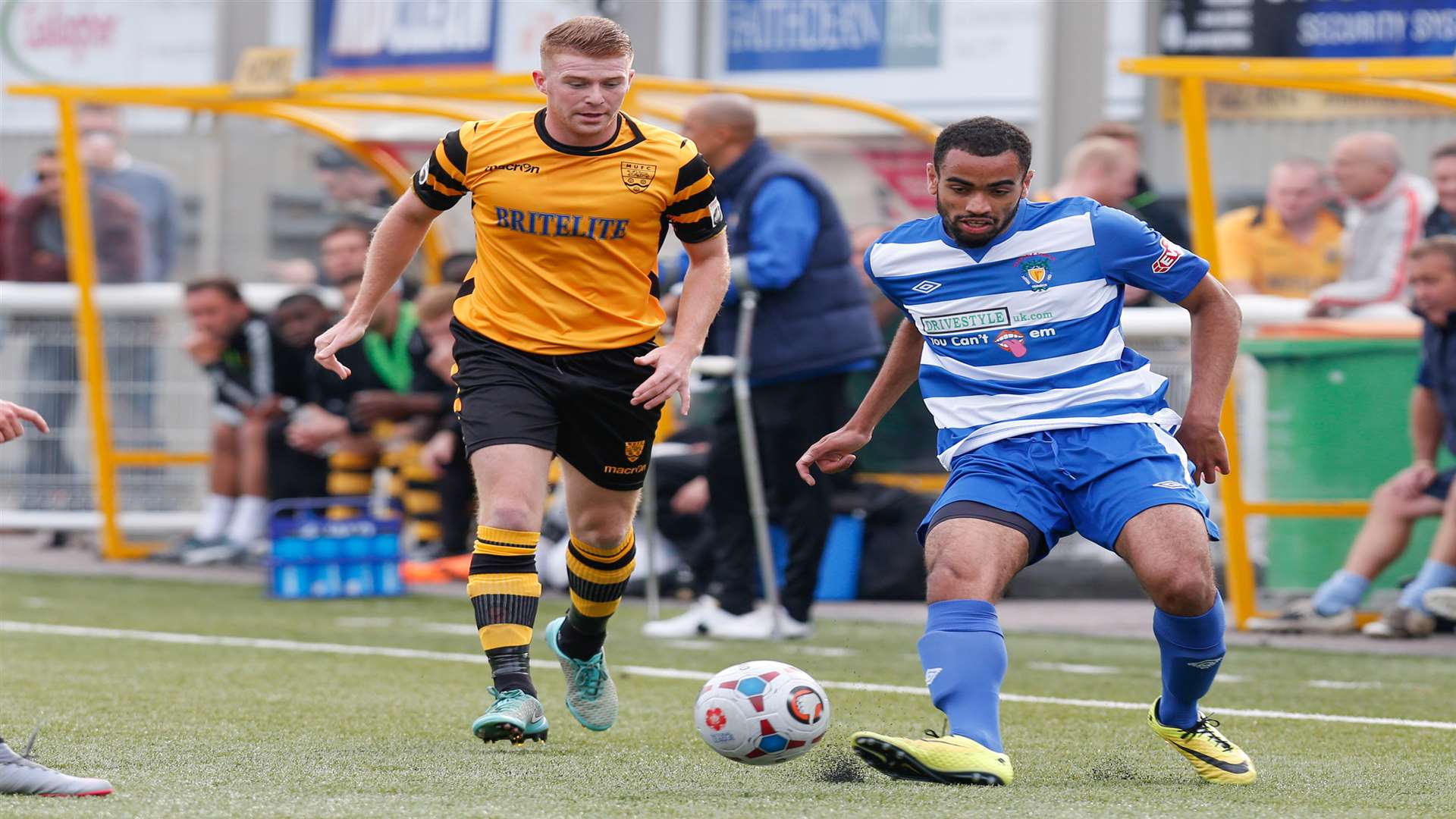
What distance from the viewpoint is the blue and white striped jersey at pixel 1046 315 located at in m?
5.30

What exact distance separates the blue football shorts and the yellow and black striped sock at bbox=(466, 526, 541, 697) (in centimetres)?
108

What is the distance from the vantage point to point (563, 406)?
6.04 meters

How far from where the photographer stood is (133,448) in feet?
46.1

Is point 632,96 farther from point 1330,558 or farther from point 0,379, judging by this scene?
point 0,379

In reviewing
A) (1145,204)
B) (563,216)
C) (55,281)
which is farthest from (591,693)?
(55,281)

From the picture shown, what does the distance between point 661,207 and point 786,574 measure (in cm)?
371

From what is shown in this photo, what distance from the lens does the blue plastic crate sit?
1116 centimetres

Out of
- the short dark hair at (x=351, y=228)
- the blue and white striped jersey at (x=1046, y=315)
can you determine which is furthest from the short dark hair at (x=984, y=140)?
the short dark hair at (x=351, y=228)

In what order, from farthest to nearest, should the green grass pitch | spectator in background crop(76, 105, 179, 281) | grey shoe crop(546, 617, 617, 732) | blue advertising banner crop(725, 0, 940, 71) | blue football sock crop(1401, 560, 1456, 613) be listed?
blue advertising banner crop(725, 0, 940, 71)
spectator in background crop(76, 105, 179, 281)
blue football sock crop(1401, 560, 1456, 613)
grey shoe crop(546, 617, 617, 732)
the green grass pitch

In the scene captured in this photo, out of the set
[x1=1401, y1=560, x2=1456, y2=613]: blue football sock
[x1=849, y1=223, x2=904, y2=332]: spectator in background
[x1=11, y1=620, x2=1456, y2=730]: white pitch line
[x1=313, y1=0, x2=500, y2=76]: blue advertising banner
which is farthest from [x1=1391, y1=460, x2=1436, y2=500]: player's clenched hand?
[x1=313, y1=0, x2=500, y2=76]: blue advertising banner

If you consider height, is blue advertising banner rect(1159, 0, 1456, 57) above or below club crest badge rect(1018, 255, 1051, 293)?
above

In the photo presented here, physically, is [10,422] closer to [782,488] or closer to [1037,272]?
[1037,272]

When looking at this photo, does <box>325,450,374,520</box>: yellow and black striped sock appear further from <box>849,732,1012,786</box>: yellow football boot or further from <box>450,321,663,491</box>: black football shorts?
<box>849,732,1012,786</box>: yellow football boot

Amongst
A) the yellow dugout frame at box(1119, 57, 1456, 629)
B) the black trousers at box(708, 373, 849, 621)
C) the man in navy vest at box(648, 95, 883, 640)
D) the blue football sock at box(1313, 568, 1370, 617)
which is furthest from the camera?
the blue football sock at box(1313, 568, 1370, 617)
